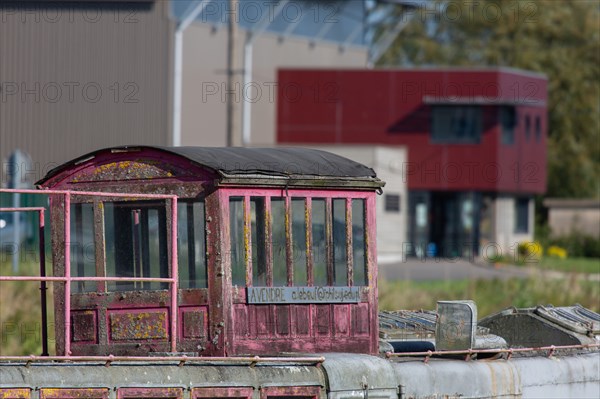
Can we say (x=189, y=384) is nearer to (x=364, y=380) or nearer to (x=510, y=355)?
(x=364, y=380)

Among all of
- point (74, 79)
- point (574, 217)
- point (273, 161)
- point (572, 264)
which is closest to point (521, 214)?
point (574, 217)

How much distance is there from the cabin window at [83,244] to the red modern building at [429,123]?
3304 centimetres

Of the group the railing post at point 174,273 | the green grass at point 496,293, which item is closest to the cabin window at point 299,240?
the railing post at point 174,273

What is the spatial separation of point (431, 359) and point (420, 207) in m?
34.8

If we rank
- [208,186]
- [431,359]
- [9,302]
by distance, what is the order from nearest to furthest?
[208,186] < [431,359] < [9,302]

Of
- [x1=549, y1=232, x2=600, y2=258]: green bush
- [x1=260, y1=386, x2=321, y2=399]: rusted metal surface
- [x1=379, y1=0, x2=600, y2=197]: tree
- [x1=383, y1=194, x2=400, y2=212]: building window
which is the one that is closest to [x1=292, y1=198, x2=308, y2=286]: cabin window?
[x1=260, y1=386, x2=321, y2=399]: rusted metal surface

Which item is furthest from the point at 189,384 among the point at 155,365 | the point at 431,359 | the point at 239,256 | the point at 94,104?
the point at 94,104

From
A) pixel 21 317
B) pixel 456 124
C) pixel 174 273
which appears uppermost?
pixel 456 124

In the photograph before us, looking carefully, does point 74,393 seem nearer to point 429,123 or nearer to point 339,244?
point 339,244

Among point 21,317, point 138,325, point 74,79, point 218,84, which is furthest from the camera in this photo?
point 218,84

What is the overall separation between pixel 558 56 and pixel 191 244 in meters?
49.6

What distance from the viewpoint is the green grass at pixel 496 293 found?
86.5 feet

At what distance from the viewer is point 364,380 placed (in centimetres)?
1187

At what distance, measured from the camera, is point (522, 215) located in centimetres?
5116
